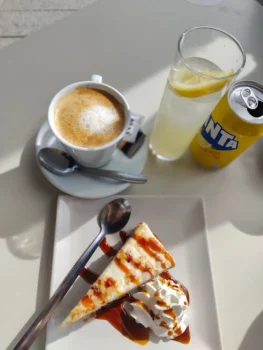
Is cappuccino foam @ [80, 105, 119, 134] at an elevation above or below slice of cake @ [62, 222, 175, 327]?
above

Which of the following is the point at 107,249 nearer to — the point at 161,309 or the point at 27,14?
the point at 161,309

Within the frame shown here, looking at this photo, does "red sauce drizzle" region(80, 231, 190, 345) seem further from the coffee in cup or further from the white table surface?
the coffee in cup

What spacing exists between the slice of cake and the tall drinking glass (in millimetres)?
234

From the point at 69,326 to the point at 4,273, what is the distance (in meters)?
0.16

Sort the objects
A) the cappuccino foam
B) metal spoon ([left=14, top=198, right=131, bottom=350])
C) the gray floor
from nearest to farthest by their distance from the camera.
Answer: metal spoon ([left=14, top=198, right=131, bottom=350]) → the cappuccino foam → the gray floor

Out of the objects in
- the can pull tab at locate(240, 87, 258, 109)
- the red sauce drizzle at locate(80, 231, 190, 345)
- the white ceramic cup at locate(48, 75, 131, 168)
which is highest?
the can pull tab at locate(240, 87, 258, 109)

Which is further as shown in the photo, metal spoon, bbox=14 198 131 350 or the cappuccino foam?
the cappuccino foam

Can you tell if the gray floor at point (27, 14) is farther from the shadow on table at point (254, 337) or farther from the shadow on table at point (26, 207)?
the shadow on table at point (254, 337)

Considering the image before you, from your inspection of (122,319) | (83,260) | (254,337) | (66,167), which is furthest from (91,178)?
(254,337)

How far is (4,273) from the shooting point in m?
0.66

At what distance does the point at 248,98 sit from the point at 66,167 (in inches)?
15.4

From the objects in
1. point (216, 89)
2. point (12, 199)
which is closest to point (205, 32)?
point (216, 89)

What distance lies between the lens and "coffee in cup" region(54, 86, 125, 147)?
0.68 metres

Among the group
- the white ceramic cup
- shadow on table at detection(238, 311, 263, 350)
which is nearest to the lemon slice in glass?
the white ceramic cup
